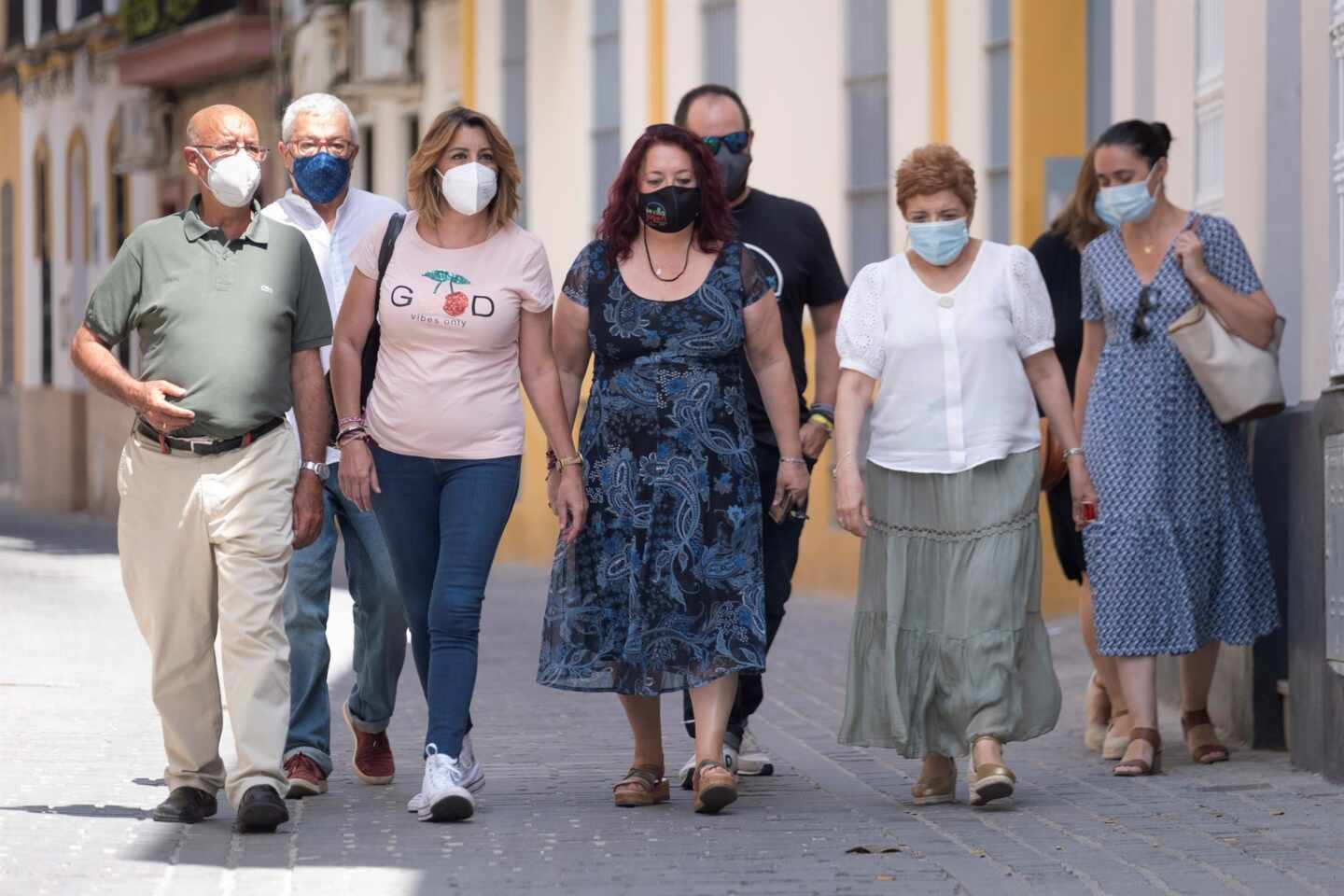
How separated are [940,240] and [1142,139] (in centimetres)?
127

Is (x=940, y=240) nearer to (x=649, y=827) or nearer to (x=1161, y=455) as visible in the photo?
(x=1161, y=455)

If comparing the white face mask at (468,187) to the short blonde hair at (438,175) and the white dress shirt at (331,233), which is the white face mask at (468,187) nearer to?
the short blonde hair at (438,175)

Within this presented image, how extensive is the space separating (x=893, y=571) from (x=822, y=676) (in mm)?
4415

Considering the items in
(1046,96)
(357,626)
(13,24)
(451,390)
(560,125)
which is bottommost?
(357,626)

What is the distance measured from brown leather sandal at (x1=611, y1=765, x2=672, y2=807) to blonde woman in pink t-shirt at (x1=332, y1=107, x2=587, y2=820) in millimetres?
398

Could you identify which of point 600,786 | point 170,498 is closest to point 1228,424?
point 600,786

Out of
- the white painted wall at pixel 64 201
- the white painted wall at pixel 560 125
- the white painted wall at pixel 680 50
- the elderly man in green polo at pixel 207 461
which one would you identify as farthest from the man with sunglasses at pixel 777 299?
the white painted wall at pixel 64 201

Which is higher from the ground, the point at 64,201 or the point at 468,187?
the point at 64,201

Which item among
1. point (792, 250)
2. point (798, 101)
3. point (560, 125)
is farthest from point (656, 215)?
point (560, 125)

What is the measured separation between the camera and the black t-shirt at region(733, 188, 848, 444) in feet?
28.0

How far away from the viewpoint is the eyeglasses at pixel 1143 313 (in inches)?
348

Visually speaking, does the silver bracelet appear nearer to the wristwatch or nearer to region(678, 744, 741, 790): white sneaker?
region(678, 744, 741, 790): white sneaker

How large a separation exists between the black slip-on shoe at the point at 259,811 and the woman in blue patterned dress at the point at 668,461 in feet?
2.93

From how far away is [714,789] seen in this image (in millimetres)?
7496
